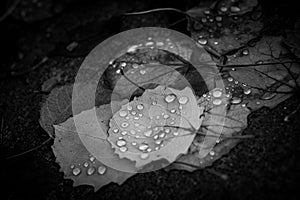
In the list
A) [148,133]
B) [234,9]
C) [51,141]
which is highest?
[234,9]

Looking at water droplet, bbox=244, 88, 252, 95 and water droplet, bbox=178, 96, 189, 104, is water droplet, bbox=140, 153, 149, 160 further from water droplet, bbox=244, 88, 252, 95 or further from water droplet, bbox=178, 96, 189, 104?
water droplet, bbox=244, 88, 252, 95

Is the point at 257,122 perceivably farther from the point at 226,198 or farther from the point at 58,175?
the point at 58,175

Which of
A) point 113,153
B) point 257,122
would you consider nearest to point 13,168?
point 113,153

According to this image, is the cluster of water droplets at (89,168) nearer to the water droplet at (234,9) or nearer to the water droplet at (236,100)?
the water droplet at (236,100)

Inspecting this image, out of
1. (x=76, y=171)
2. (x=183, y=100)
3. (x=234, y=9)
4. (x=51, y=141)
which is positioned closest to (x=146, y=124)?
(x=183, y=100)

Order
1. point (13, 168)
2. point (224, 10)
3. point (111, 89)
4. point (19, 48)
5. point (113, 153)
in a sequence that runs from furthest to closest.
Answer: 1. point (19, 48)
2. point (224, 10)
3. point (111, 89)
4. point (13, 168)
5. point (113, 153)

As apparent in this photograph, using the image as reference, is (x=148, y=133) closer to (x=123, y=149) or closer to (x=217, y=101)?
(x=123, y=149)
